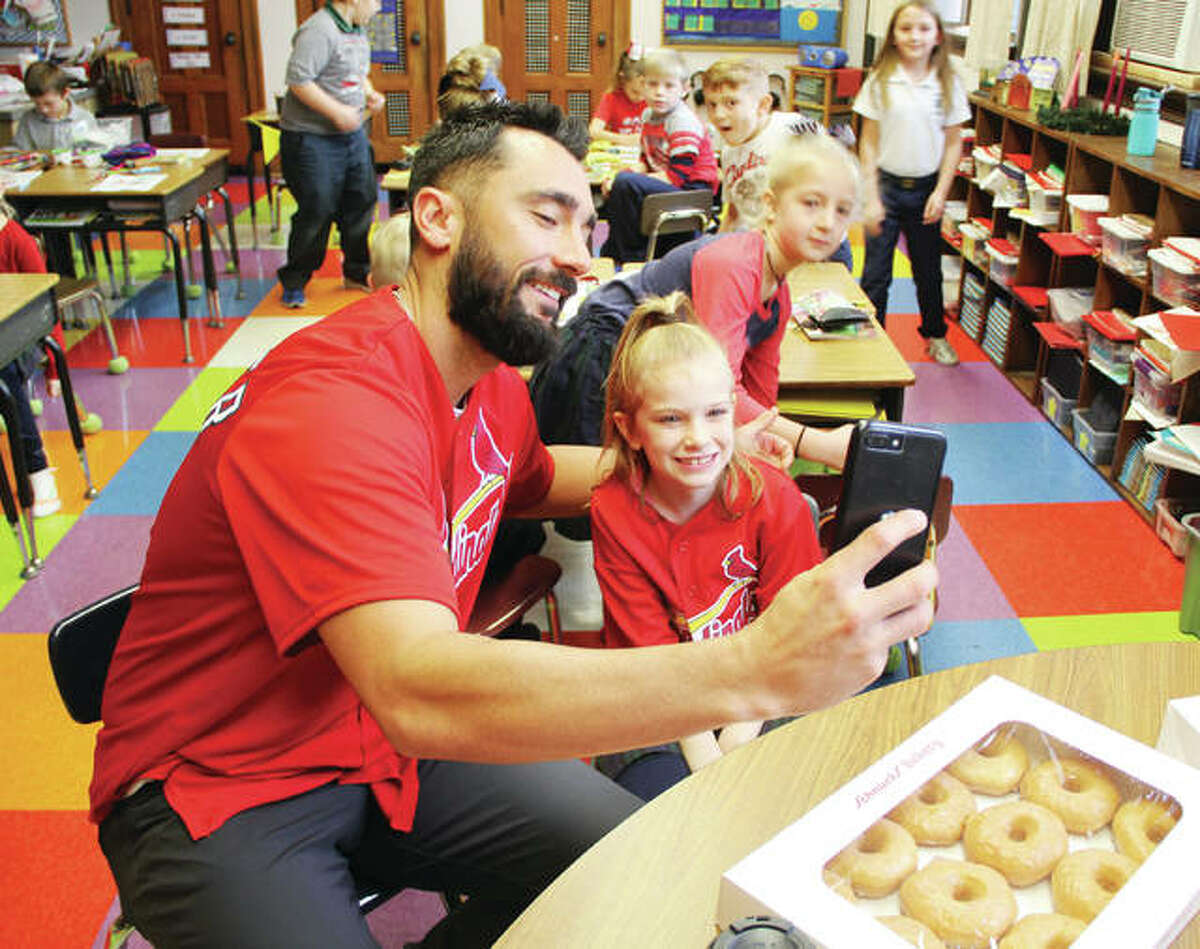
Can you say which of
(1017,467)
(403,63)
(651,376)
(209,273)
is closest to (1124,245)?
(1017,467)

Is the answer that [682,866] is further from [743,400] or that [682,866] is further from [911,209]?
[911,209]

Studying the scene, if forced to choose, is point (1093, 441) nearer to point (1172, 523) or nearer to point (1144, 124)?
point (1172, 523)

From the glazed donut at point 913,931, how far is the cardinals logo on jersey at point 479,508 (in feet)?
2.52

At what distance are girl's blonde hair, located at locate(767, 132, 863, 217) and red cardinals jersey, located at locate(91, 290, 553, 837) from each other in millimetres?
1345

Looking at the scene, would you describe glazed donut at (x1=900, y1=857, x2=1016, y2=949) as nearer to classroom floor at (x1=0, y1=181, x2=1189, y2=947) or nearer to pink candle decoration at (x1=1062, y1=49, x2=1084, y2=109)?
classroom floor at (x1=0, y1=181, x2=1189, y2=947)

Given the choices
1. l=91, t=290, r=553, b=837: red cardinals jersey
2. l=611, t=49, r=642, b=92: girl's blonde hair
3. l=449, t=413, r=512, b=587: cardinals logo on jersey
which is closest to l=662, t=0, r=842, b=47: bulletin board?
l=611, t=49, r=642, b=92: girl's blonde hair

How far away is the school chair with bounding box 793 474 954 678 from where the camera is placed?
232 centimetres

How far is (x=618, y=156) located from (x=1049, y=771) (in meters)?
5.18

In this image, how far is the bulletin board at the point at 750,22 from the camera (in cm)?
894

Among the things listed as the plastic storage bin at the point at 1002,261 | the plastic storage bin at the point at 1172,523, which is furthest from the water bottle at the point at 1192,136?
the plastic storage bin at the point at 1002,261

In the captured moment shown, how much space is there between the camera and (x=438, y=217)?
1441 millimetres

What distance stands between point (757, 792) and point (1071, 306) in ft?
12.2

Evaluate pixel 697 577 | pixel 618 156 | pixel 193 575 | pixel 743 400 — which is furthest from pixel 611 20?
pixel 193 575

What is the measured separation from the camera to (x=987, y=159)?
5.11 metres
